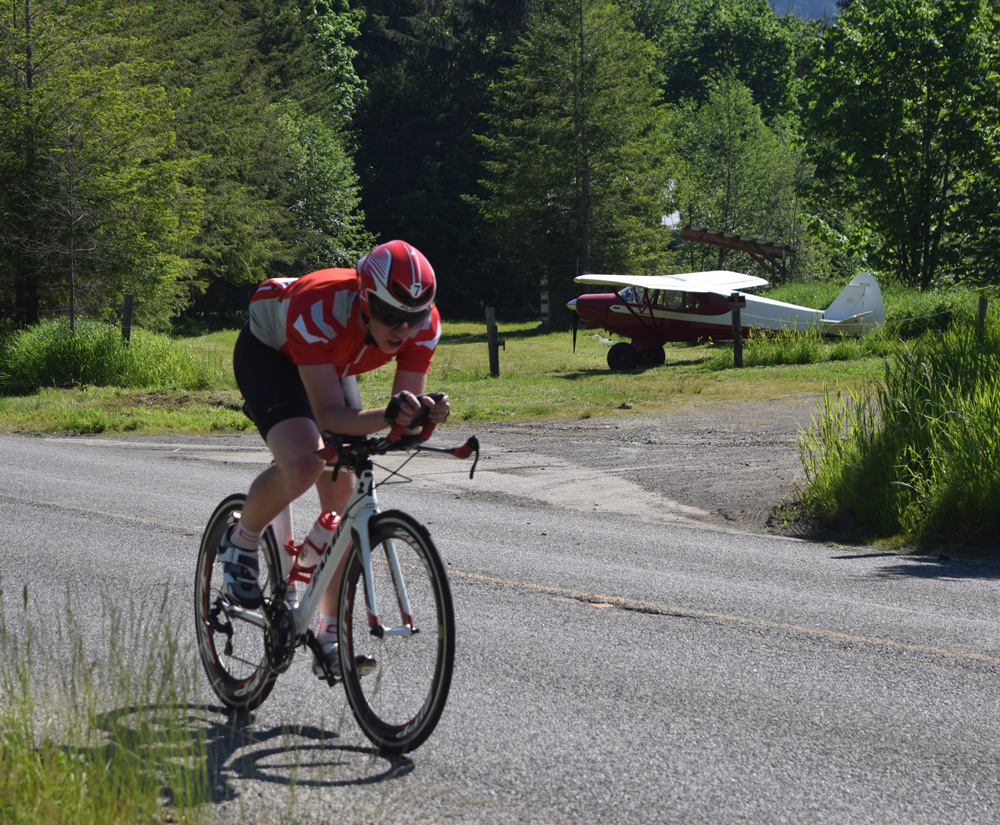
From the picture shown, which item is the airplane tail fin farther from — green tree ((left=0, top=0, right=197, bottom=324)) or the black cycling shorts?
the black cycling shorts

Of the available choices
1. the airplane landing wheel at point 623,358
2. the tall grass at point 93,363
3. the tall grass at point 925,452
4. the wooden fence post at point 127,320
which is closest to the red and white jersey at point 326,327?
the tall grass at point 925,452

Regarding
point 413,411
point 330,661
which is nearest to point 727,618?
point 330,661

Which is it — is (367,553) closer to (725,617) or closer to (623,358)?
(725,617)

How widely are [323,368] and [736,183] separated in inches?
2341

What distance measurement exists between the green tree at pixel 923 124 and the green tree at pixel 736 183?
19.7 m

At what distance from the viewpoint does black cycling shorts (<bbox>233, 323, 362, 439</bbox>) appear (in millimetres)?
4250

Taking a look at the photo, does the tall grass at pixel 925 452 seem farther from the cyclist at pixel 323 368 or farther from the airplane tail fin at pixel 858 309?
the airplane tail fin at pixel 858 309

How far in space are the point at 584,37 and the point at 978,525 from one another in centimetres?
4704

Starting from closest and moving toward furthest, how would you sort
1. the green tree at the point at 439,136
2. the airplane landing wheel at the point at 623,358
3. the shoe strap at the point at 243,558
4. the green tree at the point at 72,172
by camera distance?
the shoe strap at the point at 243,558 < the green tree at the point at 72,172 < the airplane landing wheel at the point at 623,358 < the green tree at the point at 439,136

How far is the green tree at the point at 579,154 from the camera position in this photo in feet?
170

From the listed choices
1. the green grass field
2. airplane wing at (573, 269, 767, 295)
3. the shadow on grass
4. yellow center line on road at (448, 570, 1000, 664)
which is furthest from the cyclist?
the shadow on grass

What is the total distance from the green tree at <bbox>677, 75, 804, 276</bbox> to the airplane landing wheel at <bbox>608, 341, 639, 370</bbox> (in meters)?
31.0

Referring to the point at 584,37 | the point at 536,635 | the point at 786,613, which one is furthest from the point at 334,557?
the point at 584,37

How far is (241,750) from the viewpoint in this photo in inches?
161
